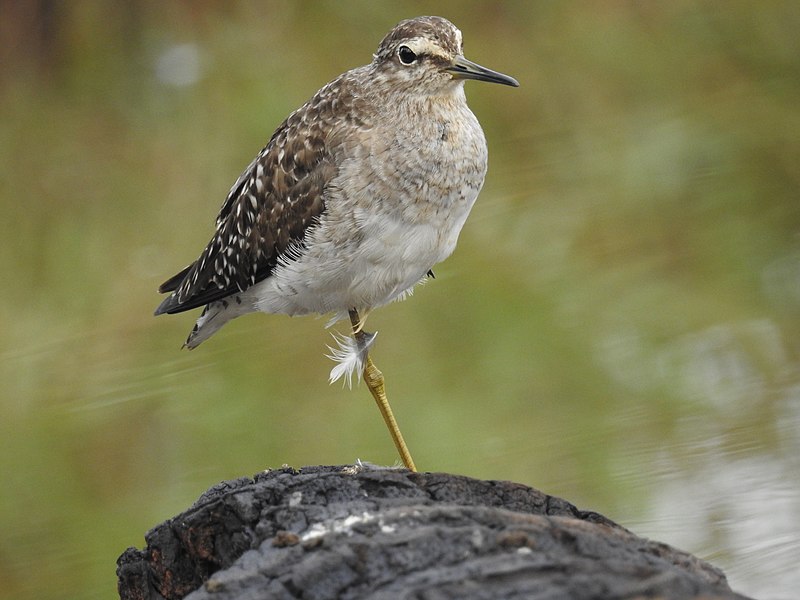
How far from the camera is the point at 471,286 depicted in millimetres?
13195

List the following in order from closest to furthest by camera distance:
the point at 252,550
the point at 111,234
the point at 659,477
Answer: the point at 252,550, the point at 659,477, the point at 111,234

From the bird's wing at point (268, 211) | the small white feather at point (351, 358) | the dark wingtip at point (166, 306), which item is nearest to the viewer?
the bird's wing at point (268, 211)

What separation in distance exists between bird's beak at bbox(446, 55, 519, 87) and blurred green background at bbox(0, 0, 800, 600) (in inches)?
145

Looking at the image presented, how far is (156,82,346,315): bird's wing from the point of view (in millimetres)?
8055

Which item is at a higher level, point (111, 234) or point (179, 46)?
point (179, 46)

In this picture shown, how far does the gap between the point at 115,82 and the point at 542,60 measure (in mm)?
5262

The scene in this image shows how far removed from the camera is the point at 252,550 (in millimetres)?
5215

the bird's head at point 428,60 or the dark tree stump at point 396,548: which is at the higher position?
the bird's head at point 428,60

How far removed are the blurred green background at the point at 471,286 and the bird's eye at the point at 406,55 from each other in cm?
407

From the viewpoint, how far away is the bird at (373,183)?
7703 mm

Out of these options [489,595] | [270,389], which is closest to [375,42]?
[270,389]

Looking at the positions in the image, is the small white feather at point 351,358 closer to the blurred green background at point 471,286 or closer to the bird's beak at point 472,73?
the bird's beak at point 472,73

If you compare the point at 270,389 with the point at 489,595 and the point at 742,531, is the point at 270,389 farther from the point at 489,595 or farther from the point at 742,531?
the point at 489,595

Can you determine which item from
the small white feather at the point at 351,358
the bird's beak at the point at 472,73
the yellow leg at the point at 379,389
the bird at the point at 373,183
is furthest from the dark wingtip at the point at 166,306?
the bird's beak at the point at 472,73
